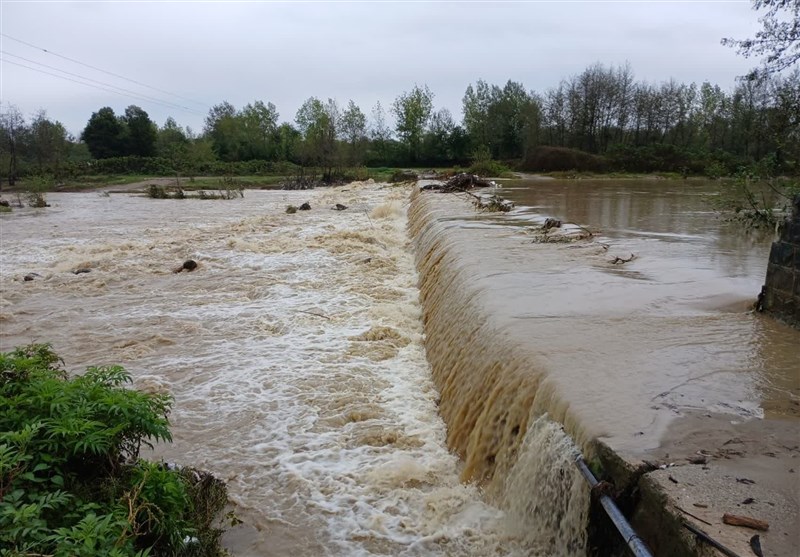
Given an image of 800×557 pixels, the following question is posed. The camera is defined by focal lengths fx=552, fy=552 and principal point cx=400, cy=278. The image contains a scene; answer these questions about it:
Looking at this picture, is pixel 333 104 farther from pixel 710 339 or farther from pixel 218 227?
pixel 710 339

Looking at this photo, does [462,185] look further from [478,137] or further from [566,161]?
[478,137]

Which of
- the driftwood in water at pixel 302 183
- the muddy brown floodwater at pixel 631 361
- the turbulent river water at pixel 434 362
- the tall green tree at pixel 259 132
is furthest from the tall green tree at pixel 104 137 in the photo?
the muddy brown floodwater at pixel 631 361

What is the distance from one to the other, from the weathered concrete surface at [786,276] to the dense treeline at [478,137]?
3367 centimetres

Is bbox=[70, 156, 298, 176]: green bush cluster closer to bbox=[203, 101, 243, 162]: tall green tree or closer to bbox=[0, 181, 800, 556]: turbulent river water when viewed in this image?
bbox=[203, 101, 243, 162]: tall green tree

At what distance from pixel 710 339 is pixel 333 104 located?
67.8 metres

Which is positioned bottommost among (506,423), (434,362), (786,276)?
(434,362)

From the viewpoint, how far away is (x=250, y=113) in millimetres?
76062

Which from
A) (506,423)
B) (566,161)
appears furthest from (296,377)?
(566,161)

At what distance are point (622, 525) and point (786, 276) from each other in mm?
4205

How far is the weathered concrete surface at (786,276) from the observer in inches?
207

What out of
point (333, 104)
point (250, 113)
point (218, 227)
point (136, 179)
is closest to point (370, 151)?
point (333, 104)

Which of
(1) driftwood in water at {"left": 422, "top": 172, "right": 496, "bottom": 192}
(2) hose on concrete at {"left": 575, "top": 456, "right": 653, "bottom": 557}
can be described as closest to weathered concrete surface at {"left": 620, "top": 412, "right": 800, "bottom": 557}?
(2) hose on concrete at {"left": 575, "top": 456, "right": 653, "bottom": 557}

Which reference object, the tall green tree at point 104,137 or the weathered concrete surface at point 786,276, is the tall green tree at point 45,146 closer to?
the tall green tree at point 104,137

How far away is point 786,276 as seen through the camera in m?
5.52
